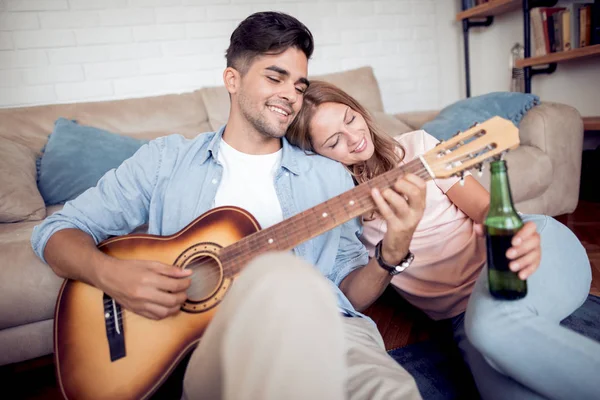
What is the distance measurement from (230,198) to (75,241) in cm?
40

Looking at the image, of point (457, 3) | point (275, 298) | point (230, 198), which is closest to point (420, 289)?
point (230, 198)

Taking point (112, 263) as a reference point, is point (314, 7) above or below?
above

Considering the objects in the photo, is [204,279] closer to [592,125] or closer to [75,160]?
Result: [75,160]

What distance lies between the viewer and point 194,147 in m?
1.25

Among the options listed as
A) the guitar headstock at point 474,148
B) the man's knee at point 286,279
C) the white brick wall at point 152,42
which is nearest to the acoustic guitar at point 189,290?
the guitar headstock at point 474,148

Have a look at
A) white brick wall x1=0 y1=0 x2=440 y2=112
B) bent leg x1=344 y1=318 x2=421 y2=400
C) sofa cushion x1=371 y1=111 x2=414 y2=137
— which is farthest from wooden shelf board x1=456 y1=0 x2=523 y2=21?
bent leg x1=344 y1=318 x2=421 y2=400

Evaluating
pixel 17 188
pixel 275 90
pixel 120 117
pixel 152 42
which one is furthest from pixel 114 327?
pixel 152 42

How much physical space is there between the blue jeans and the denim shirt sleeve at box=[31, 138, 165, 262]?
914 mm

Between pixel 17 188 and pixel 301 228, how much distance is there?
1.41 metres

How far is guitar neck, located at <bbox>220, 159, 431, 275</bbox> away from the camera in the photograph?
91 centimetres

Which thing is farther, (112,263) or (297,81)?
(297,81)

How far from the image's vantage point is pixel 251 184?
3.95 ft

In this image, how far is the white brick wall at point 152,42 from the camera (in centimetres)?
238

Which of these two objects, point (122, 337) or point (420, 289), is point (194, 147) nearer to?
point (122, 337)
